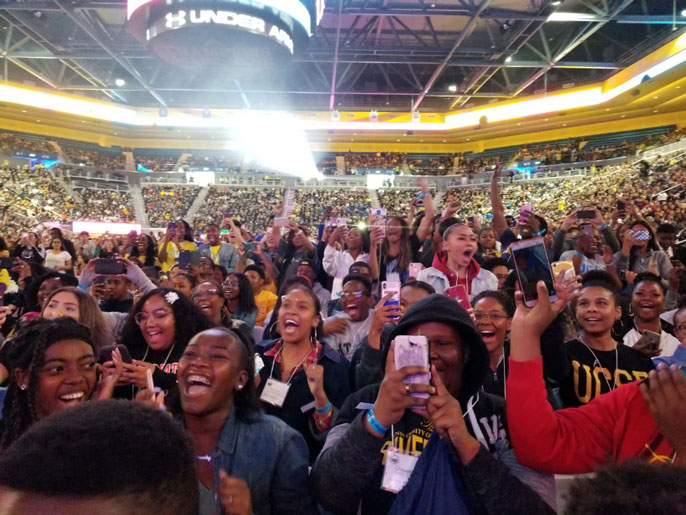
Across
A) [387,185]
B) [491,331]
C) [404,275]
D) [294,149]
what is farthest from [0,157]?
[491,331]

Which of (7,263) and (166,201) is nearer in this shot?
(7,263)

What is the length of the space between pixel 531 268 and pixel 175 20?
9.10 metres

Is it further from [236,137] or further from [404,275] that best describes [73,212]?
[404,275]

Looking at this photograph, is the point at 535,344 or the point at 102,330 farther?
the point at 102,330

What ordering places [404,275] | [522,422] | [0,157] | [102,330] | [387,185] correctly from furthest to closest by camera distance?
[387,185] < [0,157] < [404,275] < [102,330] < [522,422]

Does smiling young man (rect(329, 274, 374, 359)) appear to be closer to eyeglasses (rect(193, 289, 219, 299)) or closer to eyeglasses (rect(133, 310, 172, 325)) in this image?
eyeglasses (rect(193, 289, 219, 299))

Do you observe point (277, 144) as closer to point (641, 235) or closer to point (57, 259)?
point (57, 259)

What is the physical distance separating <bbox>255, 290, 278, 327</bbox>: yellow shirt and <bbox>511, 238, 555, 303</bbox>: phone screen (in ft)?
11.2

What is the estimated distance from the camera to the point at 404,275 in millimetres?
5094

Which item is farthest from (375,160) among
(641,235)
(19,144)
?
(641,235)

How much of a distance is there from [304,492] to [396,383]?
0.65 metres

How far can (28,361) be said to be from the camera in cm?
202

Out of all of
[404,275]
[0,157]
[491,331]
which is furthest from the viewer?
[0,157]

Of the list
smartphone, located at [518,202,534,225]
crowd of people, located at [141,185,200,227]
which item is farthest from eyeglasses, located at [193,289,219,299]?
crowd of people, located at [141,185,200,227]
